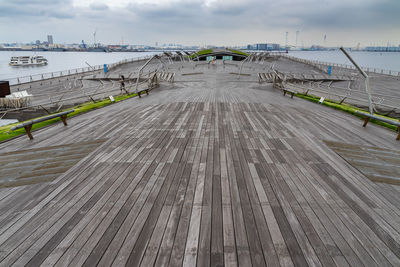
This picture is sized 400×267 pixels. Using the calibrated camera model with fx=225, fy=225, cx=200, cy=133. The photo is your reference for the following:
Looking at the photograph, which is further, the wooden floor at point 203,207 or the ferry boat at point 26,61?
the ferry boat at point 26,61

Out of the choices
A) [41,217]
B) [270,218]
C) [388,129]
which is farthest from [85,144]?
[388,129]

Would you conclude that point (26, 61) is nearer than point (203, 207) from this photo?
No

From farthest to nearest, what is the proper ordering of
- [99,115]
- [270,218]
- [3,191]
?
[99,115] → [3,191] → [270,218]

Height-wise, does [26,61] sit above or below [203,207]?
above

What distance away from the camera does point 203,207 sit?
12.1 ft

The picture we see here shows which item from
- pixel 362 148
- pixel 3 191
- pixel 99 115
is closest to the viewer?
pixel 3 191

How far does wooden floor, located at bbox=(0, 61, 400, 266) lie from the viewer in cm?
283

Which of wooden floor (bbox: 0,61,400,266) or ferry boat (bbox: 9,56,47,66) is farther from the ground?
ferry boat (bbox: 9,56,47,66)

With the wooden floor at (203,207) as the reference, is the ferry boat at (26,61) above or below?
above

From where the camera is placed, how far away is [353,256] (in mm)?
2811

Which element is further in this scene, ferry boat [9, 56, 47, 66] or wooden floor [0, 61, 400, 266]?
ferry boat [9, 56, 47, 66]

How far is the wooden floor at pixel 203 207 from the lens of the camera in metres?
2.83

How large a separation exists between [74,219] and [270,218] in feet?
9.83

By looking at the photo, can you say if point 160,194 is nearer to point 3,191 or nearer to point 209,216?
point 209,216
